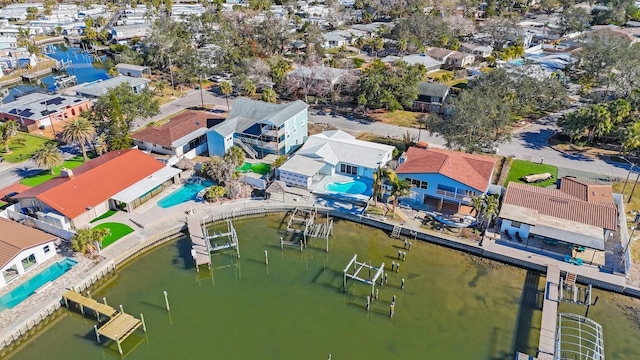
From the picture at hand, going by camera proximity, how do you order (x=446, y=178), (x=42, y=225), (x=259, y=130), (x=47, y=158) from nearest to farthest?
(x=42, y=225) < (x=446, y=178) < (x=47, y=158) < (x=259, y=130)

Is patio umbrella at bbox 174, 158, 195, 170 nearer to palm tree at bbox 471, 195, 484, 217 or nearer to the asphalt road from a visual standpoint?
the asphalt road

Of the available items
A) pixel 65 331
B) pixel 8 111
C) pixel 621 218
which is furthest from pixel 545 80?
pixel 8 111

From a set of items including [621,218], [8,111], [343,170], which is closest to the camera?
[621,218]

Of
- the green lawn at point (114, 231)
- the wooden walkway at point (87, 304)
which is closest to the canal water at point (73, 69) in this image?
the green lawn at point (114, 231)

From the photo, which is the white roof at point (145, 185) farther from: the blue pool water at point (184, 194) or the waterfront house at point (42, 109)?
the waterfront house at point (42, 109)

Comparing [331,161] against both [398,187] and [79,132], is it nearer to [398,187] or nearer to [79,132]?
[398,187]

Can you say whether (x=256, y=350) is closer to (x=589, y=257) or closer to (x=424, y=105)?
(x=589, y=257)

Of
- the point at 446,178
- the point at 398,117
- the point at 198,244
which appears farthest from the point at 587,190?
the point at 198,244

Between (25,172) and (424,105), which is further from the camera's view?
(424,105)
